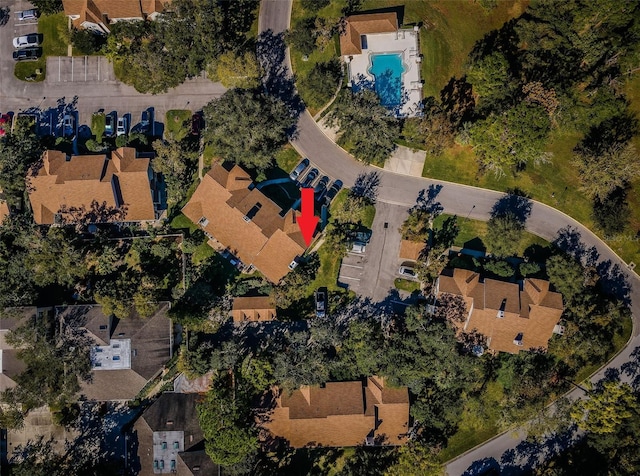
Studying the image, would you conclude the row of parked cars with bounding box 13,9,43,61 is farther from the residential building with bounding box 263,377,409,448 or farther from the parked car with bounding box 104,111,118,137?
the residential building with bounding box 263,377,409,448

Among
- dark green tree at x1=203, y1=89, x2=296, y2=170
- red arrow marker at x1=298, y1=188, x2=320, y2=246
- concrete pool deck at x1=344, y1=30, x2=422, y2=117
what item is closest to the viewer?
dark green tree at x1=203, y1=89, x2=296, y2=170

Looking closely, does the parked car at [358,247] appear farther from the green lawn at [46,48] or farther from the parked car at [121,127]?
the green lawn at [46,48]

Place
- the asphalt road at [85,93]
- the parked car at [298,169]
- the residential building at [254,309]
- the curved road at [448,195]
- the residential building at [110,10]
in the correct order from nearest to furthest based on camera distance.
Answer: the residential building at [254,309]
the residential building at [110,10]
the parked car at [298,169]
the curved road at [448,195]
the asphalt road at [85,93]

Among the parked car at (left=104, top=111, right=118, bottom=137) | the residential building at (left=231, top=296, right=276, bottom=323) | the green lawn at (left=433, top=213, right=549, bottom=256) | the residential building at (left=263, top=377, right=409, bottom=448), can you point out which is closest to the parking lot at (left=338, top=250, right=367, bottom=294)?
the residential building at (left=231, top=296, right=276, bottom=323)

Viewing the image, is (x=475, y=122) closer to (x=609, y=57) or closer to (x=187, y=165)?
(x=609, y=57)

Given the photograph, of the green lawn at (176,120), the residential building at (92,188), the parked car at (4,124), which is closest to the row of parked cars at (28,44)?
the parked car at (4,124)
